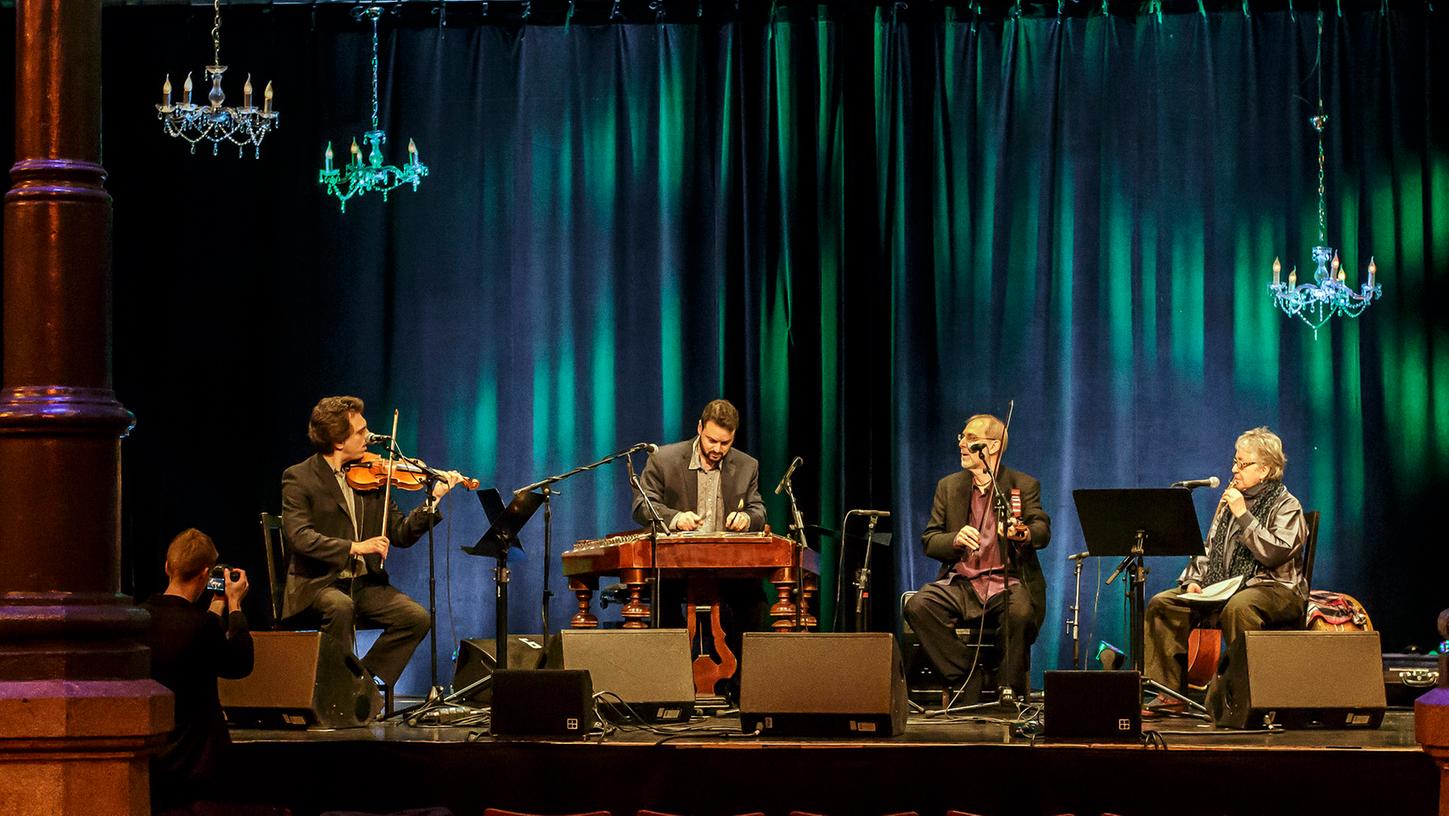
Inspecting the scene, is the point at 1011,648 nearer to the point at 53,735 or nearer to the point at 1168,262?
the point at 1168,262

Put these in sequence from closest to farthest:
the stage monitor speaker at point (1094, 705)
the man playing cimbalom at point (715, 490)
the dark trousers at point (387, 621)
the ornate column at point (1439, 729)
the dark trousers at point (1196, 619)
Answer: the ornate column at point (1439, 729) < the stage monitor speaker at point (1094, 705) < the dark trousers at point (1196, 619) < the dark trousers at point (387, 621) < the man playing cimbalom at point (715, 490)

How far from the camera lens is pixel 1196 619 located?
7656mm

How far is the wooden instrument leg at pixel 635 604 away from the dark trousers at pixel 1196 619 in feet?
7.55

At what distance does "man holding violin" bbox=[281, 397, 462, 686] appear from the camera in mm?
7276

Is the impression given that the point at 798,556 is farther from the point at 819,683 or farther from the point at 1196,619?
the point at 1196,619

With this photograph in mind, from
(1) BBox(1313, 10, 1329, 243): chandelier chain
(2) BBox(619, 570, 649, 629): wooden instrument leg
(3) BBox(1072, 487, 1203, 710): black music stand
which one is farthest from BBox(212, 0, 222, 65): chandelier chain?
(1) BBox(1313, 10, 1329, 243): chandelier chain

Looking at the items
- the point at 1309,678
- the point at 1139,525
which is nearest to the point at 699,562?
the point at 1139,525

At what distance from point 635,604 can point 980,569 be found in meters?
1.64

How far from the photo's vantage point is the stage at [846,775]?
571 centimetres

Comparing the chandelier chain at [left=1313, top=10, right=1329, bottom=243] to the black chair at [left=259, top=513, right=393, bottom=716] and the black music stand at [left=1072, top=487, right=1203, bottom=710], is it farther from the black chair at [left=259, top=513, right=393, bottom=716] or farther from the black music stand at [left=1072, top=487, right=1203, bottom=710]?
the black chair at [left=259, top=513, right=393, bottom=716]

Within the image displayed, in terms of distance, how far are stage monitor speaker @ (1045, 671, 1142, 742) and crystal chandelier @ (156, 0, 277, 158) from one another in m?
4.94

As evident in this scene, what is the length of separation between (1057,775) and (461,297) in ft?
17.5

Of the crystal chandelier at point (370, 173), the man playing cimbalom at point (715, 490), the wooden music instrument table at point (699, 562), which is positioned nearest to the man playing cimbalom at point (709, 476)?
the man playing cimbalom at point (715, 490)

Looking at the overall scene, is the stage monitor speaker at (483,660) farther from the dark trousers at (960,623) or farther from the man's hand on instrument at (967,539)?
the man's hand on instrument at (967,539)
